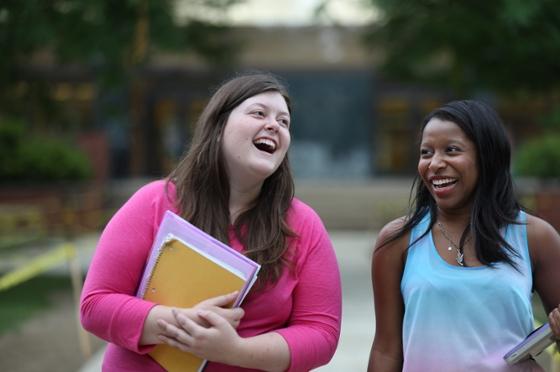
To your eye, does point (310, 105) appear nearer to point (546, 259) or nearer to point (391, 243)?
point (391, 243)

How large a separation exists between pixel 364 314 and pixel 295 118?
57.8ft

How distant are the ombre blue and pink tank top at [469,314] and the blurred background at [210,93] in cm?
52

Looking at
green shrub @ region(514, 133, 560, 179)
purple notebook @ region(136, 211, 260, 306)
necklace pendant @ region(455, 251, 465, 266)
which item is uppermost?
purple notebook @ region(136, 211, 260, 306)

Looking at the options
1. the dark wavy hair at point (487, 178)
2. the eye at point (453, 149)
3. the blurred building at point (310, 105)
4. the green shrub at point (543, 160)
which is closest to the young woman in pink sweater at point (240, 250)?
the dark wavy hair at point (487, 178)

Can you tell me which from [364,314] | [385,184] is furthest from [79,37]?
[385,184]

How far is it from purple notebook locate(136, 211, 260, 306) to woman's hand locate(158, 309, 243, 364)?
10 cm

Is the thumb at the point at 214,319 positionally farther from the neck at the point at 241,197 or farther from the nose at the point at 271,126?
the nose at the point at 271,126

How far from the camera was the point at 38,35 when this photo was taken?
31.4ft

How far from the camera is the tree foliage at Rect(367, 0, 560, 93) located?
30.0 ft

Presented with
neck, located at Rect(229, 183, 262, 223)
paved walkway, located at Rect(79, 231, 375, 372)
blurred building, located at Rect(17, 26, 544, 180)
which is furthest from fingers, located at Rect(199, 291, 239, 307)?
blurred building, located at Rect(17, 26, 544, 180)

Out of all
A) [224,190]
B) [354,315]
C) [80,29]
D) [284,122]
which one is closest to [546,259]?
[284,122]

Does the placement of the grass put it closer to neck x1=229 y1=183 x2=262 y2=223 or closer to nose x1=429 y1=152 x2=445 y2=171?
neck x1=229 y1=183 x2=262 y2=223

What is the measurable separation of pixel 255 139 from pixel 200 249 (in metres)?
0.38

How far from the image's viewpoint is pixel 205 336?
211cm
